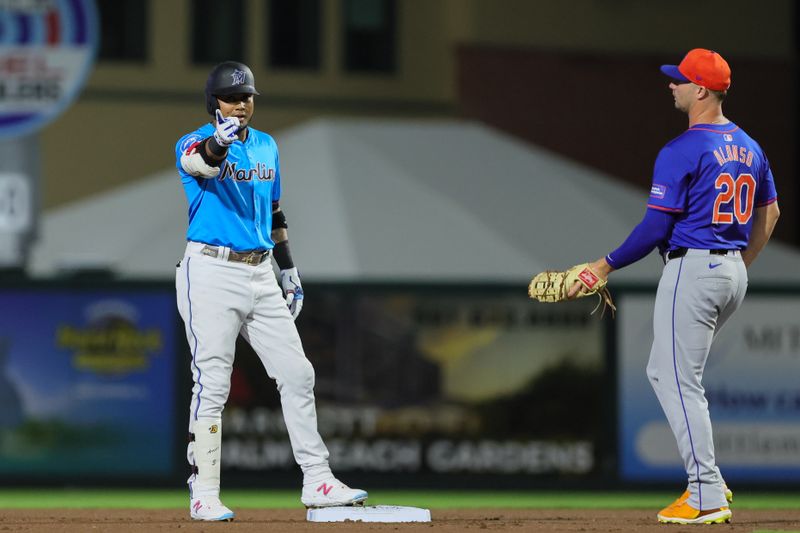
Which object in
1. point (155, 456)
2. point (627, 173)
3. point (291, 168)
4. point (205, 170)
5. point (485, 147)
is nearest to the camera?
point (205, 170)

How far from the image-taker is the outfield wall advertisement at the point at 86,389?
12.6 metres

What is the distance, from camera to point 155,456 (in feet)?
41.2

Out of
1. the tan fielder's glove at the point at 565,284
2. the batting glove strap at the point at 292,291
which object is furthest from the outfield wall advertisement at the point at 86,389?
the tan fielder's glove at the point at 565,284

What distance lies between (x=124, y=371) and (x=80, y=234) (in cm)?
615

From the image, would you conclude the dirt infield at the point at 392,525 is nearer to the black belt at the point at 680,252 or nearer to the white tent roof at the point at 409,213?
the black belt at the point at 680,252

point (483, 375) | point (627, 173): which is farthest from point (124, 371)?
point (627, 173)

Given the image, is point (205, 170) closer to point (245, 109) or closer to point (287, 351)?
point (245, 109)

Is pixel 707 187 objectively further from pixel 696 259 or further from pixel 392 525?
pixel 392 525

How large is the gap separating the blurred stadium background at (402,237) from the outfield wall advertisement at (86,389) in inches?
0.7

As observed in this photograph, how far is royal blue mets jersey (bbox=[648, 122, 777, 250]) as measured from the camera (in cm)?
720

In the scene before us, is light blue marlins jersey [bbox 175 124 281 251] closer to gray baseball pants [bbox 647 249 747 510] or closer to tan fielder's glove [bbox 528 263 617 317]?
tan fielder's glove [bbox 528 263 617 317]

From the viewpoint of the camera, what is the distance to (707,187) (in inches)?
284

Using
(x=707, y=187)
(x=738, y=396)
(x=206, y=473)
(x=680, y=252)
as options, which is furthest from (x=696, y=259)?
(x=738, y=396)

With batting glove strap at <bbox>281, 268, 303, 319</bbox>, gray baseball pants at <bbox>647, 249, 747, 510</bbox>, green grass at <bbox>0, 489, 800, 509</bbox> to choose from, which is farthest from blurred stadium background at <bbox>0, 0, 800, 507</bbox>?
gray baseball pants at <bbox>647, 249, 747, 510</bbox>
